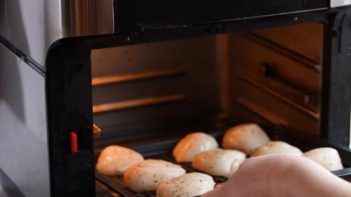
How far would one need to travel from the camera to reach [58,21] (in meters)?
1.34

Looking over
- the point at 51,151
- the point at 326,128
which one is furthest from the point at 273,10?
the point at 51,151

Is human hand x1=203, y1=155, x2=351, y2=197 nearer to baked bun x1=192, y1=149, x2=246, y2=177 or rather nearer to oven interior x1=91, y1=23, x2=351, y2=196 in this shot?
baked bun x1=192, y1=149, x2=246, y2=177

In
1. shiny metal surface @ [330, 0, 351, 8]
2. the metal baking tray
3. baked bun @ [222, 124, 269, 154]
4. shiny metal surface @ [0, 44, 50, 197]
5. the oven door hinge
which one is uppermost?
shiny metal surface @ [330, 0, 351, 8]

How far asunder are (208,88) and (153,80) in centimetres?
14

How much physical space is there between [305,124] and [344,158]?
5.9 inches

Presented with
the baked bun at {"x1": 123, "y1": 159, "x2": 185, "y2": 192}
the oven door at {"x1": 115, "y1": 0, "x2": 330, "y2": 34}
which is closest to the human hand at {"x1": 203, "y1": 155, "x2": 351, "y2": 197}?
the oven door at {"x1": 115, "y1": 0, "x2": 330, "y2": 34}

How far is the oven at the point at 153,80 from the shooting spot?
4.55ft

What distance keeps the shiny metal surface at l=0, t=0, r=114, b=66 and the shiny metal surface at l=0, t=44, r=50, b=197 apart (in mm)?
55

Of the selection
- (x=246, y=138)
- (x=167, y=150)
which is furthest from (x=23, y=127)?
(x=246, y=138)

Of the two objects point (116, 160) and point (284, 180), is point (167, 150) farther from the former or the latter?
point (284, 180)

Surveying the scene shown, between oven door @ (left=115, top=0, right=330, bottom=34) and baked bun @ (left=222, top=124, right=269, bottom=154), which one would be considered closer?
oven door @ (left=115, top=0, right=330, bottom=34)

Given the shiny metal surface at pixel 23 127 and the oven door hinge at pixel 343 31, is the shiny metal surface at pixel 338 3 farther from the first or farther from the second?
the shiny metal surface at pixel 23 127

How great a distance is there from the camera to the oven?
139 centimetres

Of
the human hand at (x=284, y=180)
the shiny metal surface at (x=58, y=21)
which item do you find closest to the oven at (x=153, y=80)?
the shiny metal surface at (x=58, y=21)
